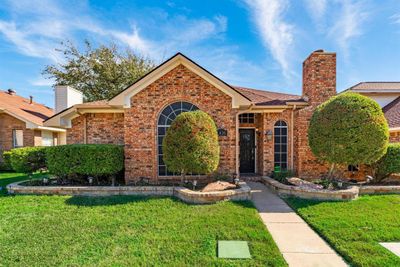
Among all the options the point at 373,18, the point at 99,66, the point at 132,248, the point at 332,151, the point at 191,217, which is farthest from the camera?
the point at 99,66

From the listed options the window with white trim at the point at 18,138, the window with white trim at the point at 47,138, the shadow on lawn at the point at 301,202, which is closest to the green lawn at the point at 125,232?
the shadow on lawn at the point at 301,202

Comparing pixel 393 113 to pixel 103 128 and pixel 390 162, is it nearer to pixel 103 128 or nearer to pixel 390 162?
pixel 390 162

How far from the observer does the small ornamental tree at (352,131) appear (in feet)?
22.2

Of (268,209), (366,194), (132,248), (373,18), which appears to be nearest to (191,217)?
(132,248)

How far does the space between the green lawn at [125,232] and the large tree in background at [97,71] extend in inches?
767

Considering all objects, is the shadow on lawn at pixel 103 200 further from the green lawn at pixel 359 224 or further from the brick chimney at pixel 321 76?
the brick chimney at pixel 321 76

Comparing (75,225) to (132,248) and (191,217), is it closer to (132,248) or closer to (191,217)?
(132,248)

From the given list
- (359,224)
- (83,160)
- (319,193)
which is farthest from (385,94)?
(83,160)

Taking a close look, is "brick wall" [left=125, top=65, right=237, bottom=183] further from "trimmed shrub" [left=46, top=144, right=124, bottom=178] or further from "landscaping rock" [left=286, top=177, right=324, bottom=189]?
"landscaping rock" [left=286, top=177, right=324, bottom=189]

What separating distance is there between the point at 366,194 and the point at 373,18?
7.39m

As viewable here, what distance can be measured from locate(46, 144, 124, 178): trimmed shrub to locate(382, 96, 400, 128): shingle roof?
1307cm

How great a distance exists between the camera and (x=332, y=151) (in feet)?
23.0

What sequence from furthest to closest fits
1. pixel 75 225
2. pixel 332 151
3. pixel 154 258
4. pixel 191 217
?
pixel 332 151 → pixel 191 217 → pixel 75 225 → pixel 154 258

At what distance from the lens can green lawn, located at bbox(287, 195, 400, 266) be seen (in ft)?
Result: 11.9
